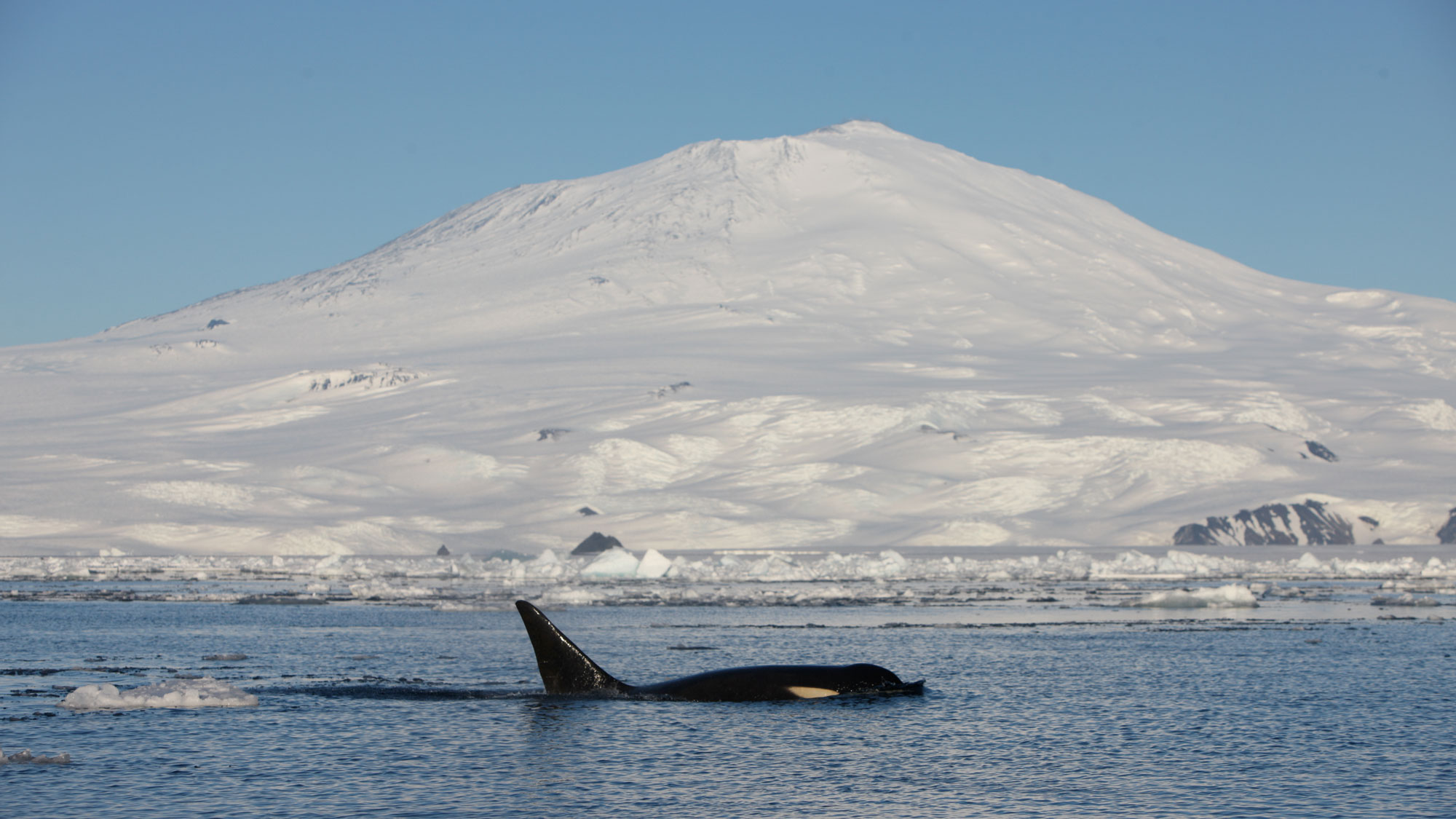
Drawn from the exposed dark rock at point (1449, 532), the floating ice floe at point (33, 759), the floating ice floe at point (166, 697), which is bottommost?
the floating ice floe at point (33, 759)

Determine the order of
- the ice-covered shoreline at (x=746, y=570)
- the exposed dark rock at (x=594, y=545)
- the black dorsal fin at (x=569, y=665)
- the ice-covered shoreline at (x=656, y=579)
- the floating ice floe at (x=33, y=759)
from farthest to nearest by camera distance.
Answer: the exposed dark rock at (x=594, y=545)
the ice-covered shoreline at (x=746, y=570)
the ice-covered shoreline at (x=656, y=579)
the black dorsal fin at (x=569, y=665)
the floating ice floe at (x=33, y=759)

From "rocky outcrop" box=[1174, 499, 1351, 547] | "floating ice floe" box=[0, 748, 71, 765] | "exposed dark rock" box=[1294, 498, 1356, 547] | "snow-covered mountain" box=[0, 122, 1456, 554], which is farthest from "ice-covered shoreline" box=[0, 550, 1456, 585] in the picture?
"floating ice floe" box=[0, 748, 71, 765]

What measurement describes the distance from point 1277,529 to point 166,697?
391ft

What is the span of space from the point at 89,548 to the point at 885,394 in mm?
87925

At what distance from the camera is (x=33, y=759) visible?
54.2ft

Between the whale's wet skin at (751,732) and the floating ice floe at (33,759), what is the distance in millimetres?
189

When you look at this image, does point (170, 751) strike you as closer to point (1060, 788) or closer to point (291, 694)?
point (291, 694)

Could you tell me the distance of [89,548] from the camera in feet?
369

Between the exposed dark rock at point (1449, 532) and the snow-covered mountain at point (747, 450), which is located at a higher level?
the snow-covered mountain at point (747, 450)

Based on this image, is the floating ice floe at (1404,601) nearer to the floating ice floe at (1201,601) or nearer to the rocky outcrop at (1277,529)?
the floating ice floe at (1201,601)

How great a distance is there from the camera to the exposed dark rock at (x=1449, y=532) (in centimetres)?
12156

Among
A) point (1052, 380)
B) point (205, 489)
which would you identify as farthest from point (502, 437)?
point (1052, 380)

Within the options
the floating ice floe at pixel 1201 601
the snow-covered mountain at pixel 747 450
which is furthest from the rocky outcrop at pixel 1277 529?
the floating ice floe at pixel 1201 601

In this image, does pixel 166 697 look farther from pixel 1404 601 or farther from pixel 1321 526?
pixel 1321 526
